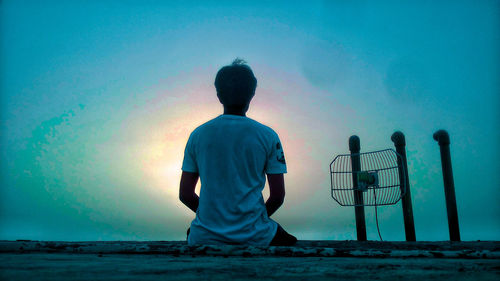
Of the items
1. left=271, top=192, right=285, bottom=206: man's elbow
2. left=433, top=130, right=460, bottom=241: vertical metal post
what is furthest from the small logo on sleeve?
left=433, top=130, right=460, bottom=241: vertical metal post

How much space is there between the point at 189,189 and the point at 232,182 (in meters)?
0.48

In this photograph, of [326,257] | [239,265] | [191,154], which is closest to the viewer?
[239,265]

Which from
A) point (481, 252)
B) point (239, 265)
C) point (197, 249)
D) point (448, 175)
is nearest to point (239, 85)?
point (197, 249)

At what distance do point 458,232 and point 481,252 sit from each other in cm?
648

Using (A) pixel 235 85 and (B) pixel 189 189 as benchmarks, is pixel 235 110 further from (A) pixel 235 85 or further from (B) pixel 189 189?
(B) pixel 189 189

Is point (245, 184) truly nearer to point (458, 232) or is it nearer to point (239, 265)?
point (239, 265)

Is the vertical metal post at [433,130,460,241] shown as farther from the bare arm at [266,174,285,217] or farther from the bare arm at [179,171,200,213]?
the bare arm at [179,171,200,213]

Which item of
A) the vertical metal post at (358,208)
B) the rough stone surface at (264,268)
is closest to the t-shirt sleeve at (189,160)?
the rough stone surface at (264,268)

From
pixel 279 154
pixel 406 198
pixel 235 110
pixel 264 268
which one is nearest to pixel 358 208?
pixel 406 198

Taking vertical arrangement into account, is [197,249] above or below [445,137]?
below

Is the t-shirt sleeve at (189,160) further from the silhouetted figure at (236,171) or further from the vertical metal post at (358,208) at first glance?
the vertical metal post at (358,208)

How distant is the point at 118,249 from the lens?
7.78ft

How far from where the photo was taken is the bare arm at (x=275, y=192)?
2969 millimetres

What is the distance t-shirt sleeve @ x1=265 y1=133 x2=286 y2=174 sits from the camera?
2.90 meters
